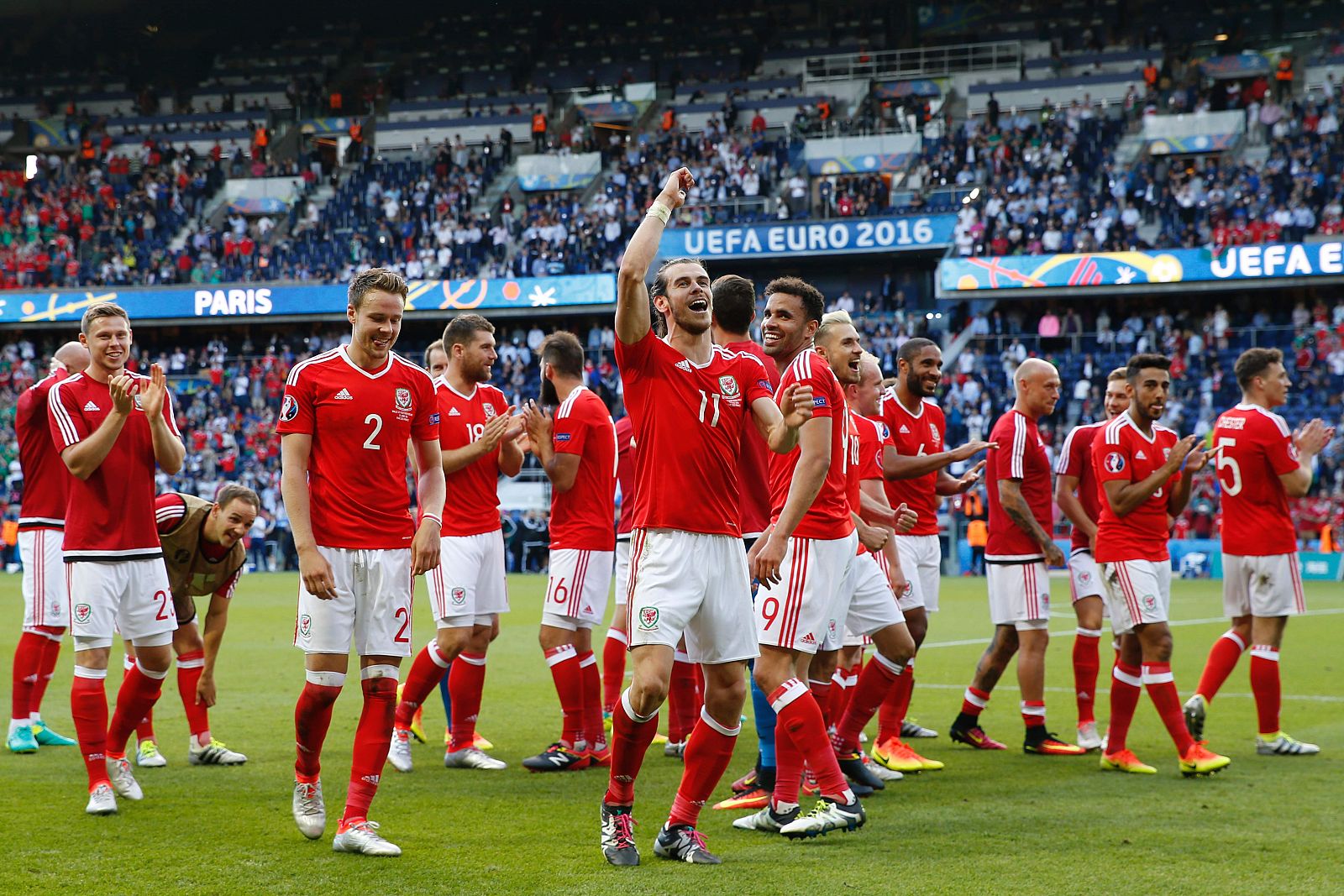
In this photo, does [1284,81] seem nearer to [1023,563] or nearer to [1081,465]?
[1081,465]

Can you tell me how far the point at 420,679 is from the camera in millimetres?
8023

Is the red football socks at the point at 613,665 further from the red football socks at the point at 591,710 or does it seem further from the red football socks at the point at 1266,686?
the red football socks at the point at 1266,686

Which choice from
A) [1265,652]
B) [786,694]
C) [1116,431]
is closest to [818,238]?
[1265,652]

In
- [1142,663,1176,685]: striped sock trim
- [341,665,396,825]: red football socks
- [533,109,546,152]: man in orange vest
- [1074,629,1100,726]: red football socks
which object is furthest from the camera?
[533,109,546,152]: man in orange vest

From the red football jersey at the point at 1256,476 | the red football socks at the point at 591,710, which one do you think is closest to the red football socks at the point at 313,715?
the red football socks at the point at 591,710

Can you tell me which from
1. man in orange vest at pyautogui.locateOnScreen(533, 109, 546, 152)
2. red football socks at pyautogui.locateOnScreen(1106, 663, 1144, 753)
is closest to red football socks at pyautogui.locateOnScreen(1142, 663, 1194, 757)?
red football socks at pyautogui.locateOnScreen(1106, 663, 1144, 753)

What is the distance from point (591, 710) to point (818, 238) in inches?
1177

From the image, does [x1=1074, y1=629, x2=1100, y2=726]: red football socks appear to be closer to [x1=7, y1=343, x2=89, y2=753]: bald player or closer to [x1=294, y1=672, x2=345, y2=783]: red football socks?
[x1=294, y1=672, x2=345, y2=783]: red football socks

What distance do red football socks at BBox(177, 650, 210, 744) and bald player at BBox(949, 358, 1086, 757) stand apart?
473 cm

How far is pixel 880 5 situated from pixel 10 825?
1786 inches

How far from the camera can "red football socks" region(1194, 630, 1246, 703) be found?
28.6ft

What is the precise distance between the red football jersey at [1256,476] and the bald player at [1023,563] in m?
1.16

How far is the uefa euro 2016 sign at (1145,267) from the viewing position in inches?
1268

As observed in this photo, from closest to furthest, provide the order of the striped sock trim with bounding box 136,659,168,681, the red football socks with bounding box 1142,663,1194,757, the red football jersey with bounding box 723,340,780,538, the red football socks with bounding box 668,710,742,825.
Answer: the red football socks with bounding box 668,710,742,825, the striped sock trim with bounding box 136,659,168,681, the red football jersey with bounding box 723,340,780,538, the red football socks with bounding box 1142,663,1194,757
